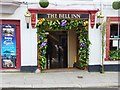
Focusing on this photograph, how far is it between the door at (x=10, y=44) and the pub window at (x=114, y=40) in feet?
14.8

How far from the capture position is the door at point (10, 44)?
14719 mm

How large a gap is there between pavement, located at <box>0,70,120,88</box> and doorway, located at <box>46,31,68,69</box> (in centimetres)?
154

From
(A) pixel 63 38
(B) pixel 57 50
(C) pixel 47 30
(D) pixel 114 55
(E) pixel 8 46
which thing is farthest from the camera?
(B) pixel 57 50

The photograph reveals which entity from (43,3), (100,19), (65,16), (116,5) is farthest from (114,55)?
(43,3)

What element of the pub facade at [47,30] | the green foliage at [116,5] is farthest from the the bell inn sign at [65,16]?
the green foliage at [116,5]

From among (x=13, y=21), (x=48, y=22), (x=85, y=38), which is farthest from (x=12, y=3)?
(x=85, y=38)

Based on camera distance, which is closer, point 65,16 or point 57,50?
point 65,16

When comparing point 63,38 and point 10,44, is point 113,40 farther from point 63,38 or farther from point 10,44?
point 10,44

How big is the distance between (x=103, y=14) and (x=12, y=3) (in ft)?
14.3

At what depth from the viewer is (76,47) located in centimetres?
1656

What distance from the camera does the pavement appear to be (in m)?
11.8

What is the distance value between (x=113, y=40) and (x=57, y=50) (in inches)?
121

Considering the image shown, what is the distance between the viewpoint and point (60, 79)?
13141mm

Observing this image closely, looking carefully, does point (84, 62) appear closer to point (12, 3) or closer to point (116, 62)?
point (116, 62)
